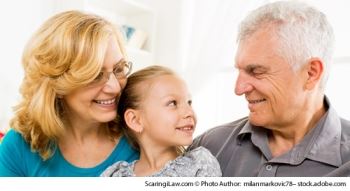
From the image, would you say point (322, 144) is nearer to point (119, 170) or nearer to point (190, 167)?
point (190, 167)

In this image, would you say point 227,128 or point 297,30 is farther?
point 227,128

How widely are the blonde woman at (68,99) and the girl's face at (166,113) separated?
105mm

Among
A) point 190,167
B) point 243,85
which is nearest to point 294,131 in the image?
point 243,85

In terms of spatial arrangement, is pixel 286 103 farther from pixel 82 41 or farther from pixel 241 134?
pixel 82 41

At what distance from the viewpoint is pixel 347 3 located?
2.22 metres

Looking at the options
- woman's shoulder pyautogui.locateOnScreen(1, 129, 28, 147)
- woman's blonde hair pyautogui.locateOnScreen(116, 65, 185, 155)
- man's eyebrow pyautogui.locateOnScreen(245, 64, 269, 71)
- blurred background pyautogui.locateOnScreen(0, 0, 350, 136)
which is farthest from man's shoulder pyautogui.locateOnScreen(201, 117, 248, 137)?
blurred background pyautogui.locateOnScreen(0, 0, 350, 136)

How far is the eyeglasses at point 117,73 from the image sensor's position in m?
1.31

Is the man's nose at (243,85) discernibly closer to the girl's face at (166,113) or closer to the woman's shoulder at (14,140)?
the girl's face at (166,113)

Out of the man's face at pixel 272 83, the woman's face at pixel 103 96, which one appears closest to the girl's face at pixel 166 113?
the woman's face at pixel 103 96

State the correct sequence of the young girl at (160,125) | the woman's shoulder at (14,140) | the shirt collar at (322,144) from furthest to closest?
1. the woman's shoulder at (14,140)
2. the young girl at (160,125)
3. the shirt collar at (322,144)

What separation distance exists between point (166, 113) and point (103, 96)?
206 millimetres

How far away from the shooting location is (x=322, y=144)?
1194mm
